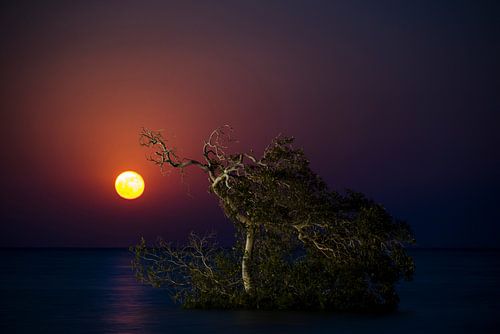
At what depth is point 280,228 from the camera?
30406 millimetres

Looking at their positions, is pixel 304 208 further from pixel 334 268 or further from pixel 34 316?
pixel 34 316

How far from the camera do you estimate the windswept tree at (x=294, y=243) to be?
2989cm

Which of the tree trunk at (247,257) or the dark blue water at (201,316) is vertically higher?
the tree trunk at (247,257)

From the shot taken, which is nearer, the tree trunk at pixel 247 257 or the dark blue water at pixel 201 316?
the dark blue water at pixel 201 316

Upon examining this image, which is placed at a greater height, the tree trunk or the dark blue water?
the tree trunk

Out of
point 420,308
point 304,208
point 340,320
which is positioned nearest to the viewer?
point 340,320

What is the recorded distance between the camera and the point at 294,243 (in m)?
31.1

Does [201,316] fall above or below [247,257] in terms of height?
below

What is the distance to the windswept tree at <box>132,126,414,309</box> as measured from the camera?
29.9 m

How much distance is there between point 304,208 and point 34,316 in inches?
388

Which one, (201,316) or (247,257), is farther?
(247,257)

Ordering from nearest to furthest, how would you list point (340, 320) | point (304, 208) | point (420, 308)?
point (340, 320)
point (304, 208)
point (420, 308)

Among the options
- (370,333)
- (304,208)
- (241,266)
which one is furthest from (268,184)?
(370,333)

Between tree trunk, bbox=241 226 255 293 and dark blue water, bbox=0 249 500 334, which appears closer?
dark blue water, bbox=0 249 500 334
